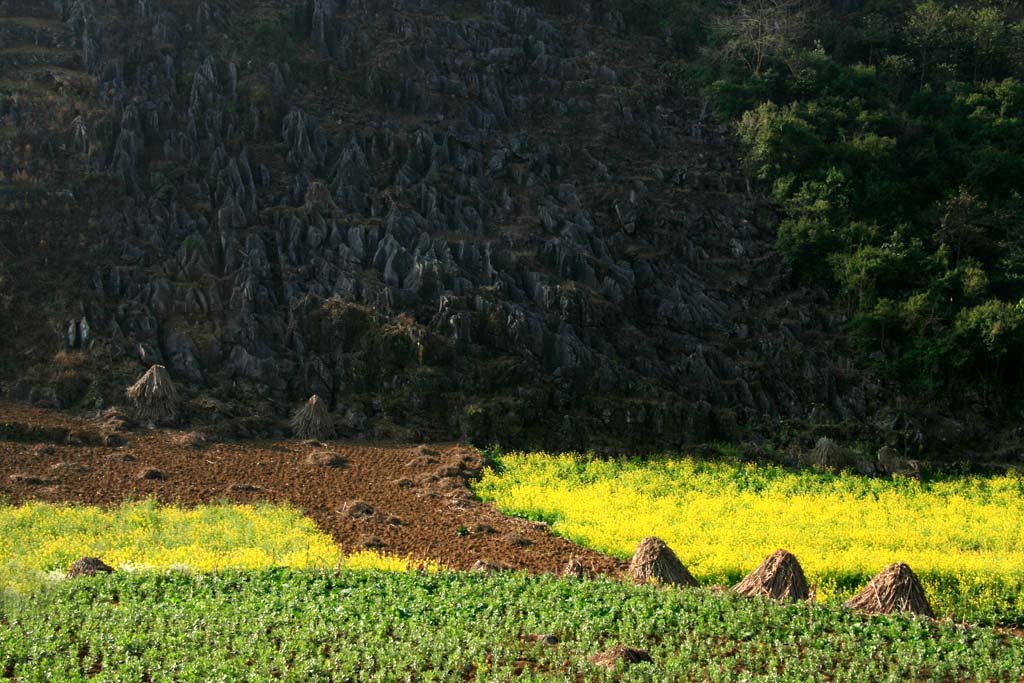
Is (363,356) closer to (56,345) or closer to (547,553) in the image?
(56,345)

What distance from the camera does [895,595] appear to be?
17.1m

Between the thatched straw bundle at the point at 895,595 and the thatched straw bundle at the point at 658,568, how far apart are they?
3180 millimetres

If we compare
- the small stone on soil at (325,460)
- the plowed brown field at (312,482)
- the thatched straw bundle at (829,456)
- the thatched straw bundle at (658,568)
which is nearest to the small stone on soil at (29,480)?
the plowed brown field at (312,482)

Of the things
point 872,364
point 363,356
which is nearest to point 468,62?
point 363,356

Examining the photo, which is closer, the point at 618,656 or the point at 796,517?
the point at 618,656

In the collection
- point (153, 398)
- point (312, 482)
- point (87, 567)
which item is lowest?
point (312, 482)

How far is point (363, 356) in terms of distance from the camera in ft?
115

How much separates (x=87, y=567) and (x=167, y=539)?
3.48 meters

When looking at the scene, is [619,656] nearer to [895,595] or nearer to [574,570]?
[574,570]

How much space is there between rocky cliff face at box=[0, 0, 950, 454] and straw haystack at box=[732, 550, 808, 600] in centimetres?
1572

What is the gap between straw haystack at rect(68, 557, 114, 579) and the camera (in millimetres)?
16953

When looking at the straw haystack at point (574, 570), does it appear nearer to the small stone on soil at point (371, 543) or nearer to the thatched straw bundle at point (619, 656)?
the thatched straw bundle at point (619, 656)

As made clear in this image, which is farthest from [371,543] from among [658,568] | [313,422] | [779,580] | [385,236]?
[385,236]

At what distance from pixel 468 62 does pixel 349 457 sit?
96.3 feet
